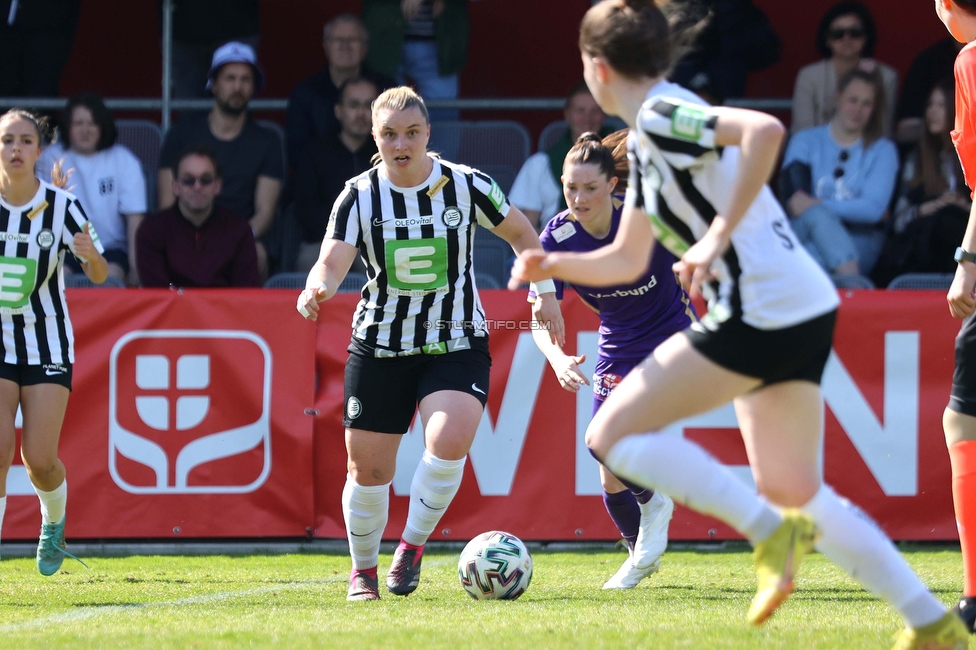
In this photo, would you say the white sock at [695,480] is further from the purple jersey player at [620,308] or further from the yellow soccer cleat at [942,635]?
the purple jersey player at [620,308]

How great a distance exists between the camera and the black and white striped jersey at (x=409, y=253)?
5324mm

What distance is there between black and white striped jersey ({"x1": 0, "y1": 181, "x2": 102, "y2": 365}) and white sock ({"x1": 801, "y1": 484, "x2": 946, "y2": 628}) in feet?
13.7

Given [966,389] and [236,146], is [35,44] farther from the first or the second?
[966,389]

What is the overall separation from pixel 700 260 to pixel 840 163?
597 centimetres

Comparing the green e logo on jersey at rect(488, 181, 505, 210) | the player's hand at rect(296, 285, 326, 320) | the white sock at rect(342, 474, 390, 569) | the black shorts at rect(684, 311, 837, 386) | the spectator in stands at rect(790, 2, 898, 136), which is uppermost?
the spectator in stands at rect(790, 2, 898, 136)

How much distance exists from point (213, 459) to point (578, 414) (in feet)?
7.47

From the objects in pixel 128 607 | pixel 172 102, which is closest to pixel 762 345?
pixel 128 607

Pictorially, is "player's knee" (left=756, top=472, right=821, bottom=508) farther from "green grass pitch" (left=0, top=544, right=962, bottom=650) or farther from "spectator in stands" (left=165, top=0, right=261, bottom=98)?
"spectator in stands" (left=165, top=0, right=261, bottom=98)

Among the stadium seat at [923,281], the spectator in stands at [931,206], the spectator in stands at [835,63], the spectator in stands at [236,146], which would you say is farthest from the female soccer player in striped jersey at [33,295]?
the spectator in stands at [835,63]

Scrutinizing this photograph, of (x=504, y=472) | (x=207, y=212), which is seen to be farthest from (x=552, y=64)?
(x=504, y=472)

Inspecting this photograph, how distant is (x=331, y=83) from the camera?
936 cm

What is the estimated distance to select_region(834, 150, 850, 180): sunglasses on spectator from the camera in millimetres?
8695

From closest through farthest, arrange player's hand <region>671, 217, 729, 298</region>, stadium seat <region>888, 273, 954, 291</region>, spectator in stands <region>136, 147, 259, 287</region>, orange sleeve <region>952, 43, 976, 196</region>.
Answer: player's hand <region>671, 217, 729, 298</region> → orange sleeve <region>952, 43, 976, 196</region> → stadium seat <region>888, 273, 954, 291</region> → spectator in stands <region>136, 147, 259, 287</region>

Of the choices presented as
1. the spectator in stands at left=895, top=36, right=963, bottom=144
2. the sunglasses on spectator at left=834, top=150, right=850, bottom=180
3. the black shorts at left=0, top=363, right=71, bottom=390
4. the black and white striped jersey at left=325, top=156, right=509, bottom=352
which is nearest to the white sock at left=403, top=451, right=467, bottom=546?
the black and white striped jersey at left=325, top=156, right=509, bottom=352
